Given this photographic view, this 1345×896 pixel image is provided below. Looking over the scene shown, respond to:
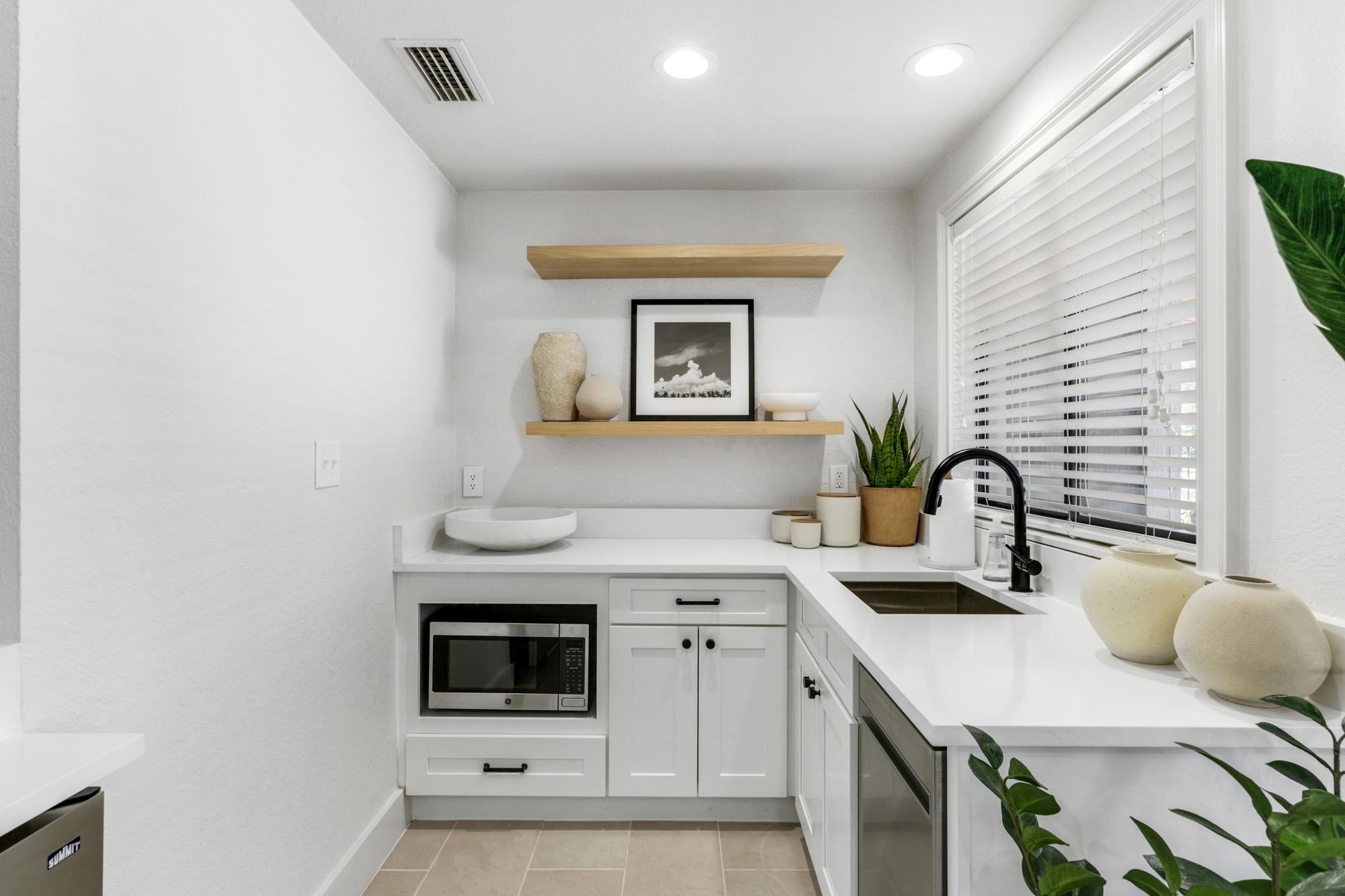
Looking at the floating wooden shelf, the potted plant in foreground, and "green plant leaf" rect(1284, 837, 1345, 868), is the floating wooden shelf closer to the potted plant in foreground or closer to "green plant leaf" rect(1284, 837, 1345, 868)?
the potted plant in foreground

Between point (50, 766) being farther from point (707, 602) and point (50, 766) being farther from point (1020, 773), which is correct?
point (707, 602)

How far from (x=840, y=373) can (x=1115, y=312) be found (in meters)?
1.26

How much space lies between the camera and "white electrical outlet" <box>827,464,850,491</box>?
2713 millimetres

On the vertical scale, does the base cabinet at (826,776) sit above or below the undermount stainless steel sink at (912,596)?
below

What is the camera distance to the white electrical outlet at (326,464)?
64.6 inches

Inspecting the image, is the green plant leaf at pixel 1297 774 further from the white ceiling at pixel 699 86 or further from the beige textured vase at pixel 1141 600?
the white ceiling at pixel 699 86

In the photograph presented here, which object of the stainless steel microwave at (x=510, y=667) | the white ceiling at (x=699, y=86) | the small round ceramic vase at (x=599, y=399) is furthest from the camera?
the small round ceramic vase at (x=599, y=399)

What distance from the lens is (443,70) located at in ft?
6.01

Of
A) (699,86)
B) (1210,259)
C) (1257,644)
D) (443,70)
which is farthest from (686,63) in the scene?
(1257,644)

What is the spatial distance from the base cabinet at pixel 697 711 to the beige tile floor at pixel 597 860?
0.46 feet

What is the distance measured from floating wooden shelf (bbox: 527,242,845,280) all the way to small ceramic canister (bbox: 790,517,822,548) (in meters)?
0.96

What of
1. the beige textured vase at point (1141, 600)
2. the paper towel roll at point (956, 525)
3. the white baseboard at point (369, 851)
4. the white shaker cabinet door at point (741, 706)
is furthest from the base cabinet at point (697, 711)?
the beige textured vase at point (1141, 600)

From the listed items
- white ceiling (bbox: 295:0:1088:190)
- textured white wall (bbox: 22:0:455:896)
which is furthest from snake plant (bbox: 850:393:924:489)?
textured white wall (bbox: 22:0:455:896)

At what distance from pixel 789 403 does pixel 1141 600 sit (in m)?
1.47
